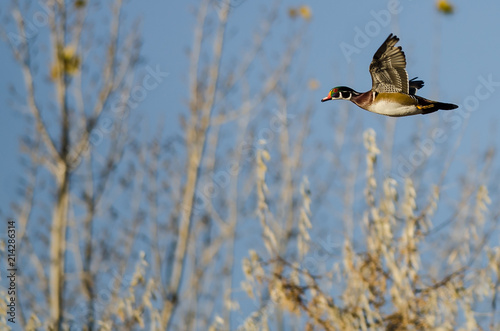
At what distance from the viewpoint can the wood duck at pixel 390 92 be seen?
1.64 meters

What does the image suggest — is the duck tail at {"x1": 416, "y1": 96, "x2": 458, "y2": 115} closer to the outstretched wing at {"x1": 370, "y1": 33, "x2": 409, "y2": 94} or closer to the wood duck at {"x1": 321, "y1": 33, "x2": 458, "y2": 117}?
the wood duck at {"x1": 321, "y1": 33, "x2": 458, "y2": 117}

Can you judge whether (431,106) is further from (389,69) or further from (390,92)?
(389,69)

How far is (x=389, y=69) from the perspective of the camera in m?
1.91

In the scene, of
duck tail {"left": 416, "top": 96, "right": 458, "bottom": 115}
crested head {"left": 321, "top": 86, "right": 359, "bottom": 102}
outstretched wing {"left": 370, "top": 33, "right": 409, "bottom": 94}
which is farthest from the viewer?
outstretched wing {"left": 370, "top": 33, "right": 409, "bottom": 94}

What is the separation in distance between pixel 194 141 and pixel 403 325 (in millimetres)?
4311

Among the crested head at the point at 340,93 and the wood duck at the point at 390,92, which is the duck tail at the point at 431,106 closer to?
the wood duck at the point at 390,92

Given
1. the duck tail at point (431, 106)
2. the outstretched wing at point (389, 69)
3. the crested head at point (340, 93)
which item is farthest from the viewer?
the outstretched wing at point (389, 69)

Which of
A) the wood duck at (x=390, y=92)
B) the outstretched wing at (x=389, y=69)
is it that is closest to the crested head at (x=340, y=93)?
the wood duck at (x=390, y=92)

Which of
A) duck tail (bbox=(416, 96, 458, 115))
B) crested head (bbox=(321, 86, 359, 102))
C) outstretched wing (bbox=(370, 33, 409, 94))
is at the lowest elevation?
duck tail (bbox=(416, 96, 458, 115))

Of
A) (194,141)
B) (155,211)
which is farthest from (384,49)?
(155,211)

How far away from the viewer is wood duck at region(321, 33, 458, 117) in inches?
64.6

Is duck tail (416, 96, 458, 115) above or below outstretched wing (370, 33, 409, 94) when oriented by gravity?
below

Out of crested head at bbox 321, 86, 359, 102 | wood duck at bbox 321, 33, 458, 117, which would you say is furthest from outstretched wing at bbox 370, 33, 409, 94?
crested head at bbox 321, 86, 359, 102

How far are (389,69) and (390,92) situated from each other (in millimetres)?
169
